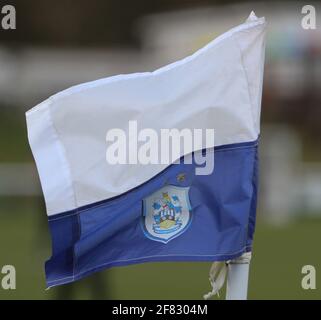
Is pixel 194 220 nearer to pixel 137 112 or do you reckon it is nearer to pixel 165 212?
pixel 165 212

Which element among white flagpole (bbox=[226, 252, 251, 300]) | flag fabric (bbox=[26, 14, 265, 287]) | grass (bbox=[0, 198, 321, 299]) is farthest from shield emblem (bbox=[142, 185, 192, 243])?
grass (bbox=[0, 198, 321, 299])

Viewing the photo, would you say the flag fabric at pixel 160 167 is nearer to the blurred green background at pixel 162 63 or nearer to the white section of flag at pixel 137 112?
the white section of flag at pixel 137 112

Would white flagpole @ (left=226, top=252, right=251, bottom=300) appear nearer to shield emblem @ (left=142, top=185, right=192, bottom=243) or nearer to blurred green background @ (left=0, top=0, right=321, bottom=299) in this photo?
shield emblem @ (left=142, top=185, right=192, bottom=243)

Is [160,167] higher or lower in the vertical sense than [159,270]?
higher

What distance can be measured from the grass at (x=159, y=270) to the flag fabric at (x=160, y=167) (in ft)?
2.81

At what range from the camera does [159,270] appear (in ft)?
10.3

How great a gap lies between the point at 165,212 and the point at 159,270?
1666 millimetres

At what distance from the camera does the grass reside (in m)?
2.55

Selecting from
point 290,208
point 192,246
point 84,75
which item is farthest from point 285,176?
point 192,246

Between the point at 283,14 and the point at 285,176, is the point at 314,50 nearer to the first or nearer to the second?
the point at 283,14

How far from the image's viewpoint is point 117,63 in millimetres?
3672

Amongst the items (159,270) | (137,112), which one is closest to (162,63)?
(159,270)

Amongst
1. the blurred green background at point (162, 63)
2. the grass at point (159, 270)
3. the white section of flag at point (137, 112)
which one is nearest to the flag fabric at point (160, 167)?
the white section of flag at point (137, 112)

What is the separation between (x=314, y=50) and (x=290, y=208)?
872 mm
